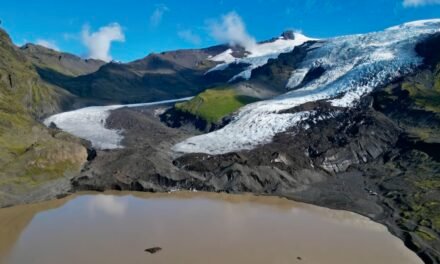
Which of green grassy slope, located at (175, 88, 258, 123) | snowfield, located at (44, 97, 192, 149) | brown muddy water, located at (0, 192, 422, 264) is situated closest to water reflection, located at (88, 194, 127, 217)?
brown muddy water, located at (0, 192, 422, 264)

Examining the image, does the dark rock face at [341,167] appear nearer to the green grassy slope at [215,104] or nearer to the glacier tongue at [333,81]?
the glacier tongue at [333,81]

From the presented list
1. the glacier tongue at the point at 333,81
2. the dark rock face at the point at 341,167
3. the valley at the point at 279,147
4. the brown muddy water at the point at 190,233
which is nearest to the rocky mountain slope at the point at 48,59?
the valley at the point at 279,147

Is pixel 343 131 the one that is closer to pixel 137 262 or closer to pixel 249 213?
pixel 249 213

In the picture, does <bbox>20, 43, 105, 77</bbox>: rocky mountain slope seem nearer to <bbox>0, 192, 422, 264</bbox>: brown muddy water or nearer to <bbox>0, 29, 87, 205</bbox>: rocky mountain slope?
<bbox>0, 29, 87, 205</bbox>: rocky mountain slope

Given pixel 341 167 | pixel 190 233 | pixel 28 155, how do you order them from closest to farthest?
pixel 190 233 → pixel 28 155 → pixel 341 167

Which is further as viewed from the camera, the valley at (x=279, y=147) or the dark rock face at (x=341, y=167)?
the dark rock face at (x=341, y=167)

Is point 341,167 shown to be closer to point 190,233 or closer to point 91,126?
point 190,233

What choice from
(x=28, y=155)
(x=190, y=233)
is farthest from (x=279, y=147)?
(x=190, y=233)
